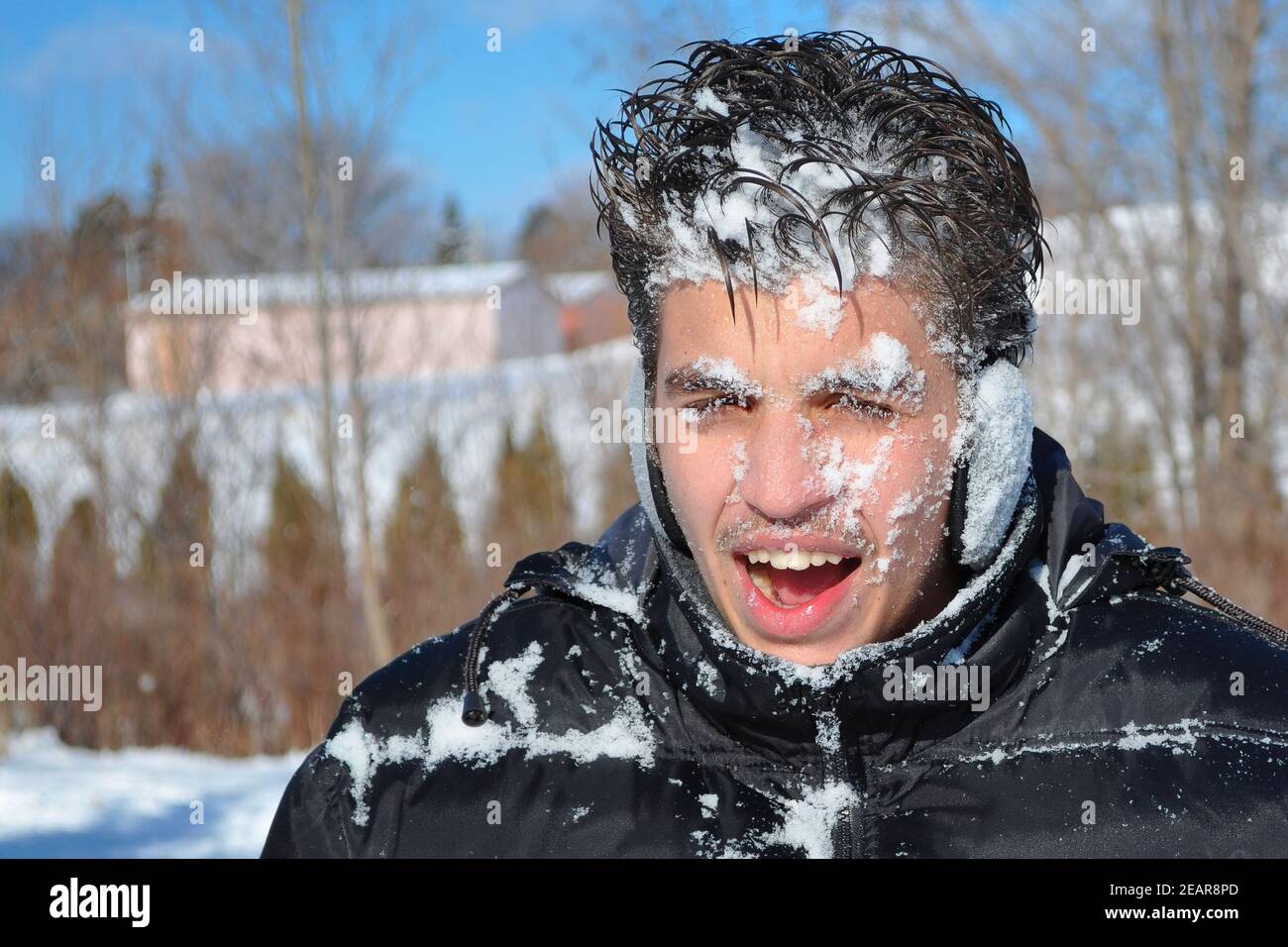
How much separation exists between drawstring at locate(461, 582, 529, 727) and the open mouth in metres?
0.37

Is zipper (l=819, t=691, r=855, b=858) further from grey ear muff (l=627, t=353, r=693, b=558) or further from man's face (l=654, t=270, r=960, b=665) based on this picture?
grey ear muff (l=627, t=353, r=693, b=558)

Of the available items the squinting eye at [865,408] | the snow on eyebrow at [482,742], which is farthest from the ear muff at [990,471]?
the snow on eyebrow at [482,742]

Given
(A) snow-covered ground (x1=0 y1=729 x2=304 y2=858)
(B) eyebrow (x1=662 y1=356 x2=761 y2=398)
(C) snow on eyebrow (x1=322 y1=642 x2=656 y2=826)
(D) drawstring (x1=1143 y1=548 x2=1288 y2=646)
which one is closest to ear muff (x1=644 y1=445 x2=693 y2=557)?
(B) eyebrow (x1=662 y1=356 x2=761 y2=398)

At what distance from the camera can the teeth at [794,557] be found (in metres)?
1.36

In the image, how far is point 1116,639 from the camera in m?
1.41

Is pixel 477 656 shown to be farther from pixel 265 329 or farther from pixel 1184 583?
pixel 265 329

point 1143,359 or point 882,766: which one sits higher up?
point 1143,359

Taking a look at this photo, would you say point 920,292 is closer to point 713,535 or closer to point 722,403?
point 722,403

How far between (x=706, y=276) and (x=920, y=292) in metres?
0.26

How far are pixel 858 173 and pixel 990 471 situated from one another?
39 cm

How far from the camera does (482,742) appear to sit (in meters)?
1.48

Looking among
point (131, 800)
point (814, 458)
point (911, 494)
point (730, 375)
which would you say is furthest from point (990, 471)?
point (131, 800)

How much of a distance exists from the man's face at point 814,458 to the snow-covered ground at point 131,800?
3.80 metres
